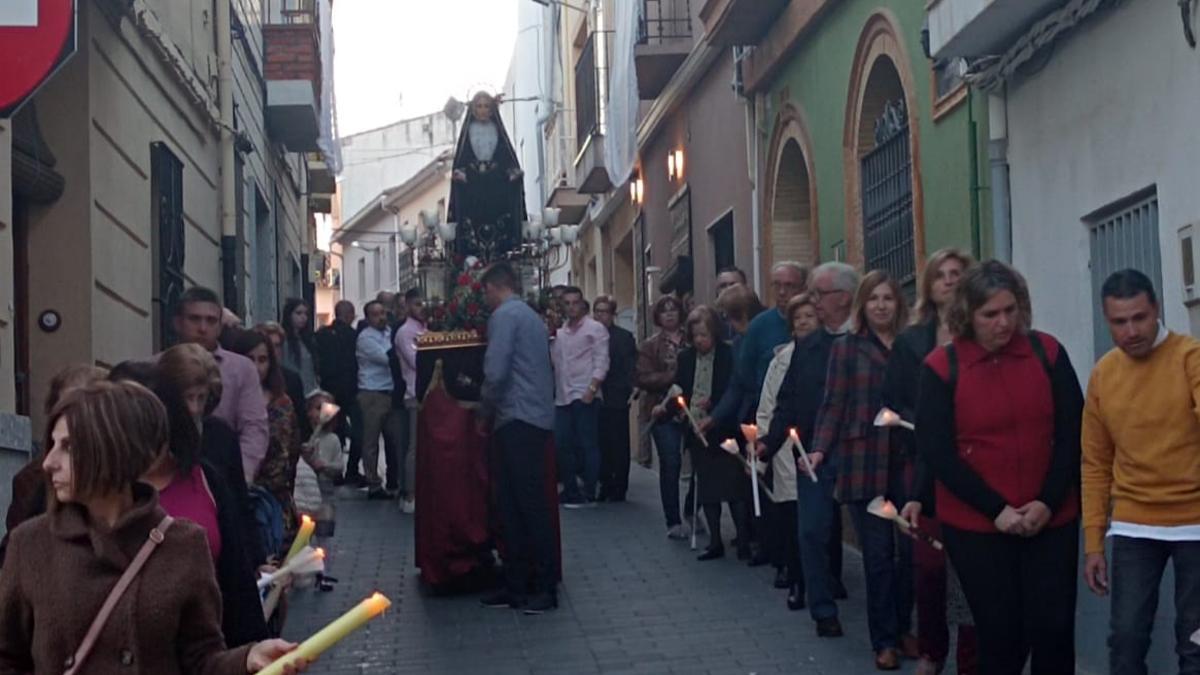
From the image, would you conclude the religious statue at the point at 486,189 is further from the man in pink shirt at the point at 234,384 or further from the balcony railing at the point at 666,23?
the man in pink shirt at the point at 234,384

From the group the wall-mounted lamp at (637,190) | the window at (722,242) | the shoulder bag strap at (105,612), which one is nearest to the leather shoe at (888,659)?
the shoulder bag strap at (105,612)

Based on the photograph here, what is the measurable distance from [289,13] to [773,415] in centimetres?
1388

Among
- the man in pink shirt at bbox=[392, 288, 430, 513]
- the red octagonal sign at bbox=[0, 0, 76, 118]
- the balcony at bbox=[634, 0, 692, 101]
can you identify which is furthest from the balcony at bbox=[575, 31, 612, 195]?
the red octagonal sign at bbox=[0, 0, 76, 118]

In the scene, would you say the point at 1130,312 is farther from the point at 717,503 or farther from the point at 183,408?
the point at 717,503

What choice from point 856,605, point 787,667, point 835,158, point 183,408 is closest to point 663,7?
point 835,158

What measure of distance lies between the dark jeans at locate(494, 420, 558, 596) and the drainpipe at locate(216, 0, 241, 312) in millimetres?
7143

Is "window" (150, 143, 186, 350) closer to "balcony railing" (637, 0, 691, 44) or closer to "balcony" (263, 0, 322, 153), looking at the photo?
"balcony" (263, 0, 322, 153)

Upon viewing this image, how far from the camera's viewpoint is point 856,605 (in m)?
10.1

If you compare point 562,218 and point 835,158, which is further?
point 562,218

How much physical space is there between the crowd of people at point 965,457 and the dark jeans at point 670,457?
1449mm

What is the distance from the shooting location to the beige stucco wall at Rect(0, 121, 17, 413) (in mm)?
8477

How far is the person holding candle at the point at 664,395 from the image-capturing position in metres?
13.2

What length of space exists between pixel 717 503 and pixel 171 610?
27.8 feet

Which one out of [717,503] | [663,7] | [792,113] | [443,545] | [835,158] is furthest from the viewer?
[663,7]
